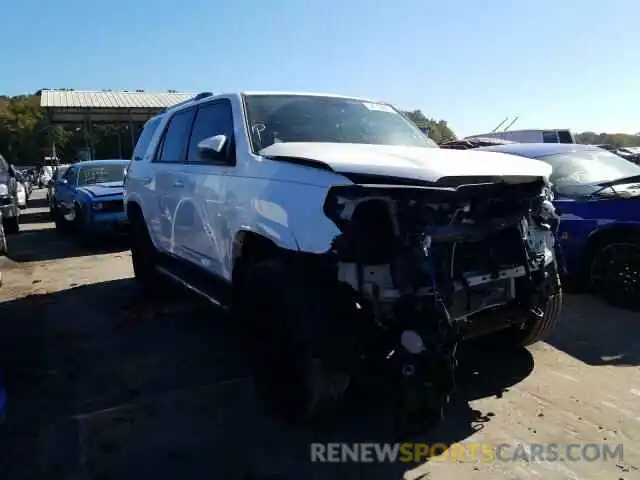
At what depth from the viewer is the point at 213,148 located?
3750mm

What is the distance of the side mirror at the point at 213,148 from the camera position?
12.3ft

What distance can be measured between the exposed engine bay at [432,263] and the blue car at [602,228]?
253 centimetres

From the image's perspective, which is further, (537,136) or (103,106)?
(103,106)

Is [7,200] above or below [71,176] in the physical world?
below

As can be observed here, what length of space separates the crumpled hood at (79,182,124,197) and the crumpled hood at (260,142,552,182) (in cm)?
688

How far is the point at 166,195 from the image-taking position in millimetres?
5145

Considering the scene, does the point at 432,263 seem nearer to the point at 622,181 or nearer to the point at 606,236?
the point at 606,236

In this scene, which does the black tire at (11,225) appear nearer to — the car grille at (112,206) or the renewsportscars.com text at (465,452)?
the car grille at (112,206)

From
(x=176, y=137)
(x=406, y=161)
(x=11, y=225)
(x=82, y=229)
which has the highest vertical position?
(x=176, y=137)

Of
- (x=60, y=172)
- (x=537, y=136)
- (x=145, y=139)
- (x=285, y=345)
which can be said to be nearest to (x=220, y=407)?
(x=285, y=345)

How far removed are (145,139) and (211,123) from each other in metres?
2.05

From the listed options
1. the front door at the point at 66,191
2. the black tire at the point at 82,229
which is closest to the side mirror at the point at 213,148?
the black tire at the point at 82,229

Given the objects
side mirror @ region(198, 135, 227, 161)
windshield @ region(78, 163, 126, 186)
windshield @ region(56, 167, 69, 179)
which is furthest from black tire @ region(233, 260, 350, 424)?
windshield @ region(56, 167, 69, 179)

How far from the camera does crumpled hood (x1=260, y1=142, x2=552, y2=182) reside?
2836mm
